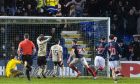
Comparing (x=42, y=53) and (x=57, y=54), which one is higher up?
(x=42, y=53)

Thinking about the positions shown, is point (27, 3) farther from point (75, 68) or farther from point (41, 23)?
point (75, 68)

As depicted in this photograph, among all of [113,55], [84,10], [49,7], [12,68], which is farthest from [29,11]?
[113,55]

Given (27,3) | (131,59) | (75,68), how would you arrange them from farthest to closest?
(27,3)
(131,59)
(75,68)

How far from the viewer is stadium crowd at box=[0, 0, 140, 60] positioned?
3331cm

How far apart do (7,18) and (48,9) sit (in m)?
4.44

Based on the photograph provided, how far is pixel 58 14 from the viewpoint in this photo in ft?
107

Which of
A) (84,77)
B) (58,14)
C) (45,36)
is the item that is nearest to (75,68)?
(84,77)

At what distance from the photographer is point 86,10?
34.6m

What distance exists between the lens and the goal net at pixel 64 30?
29859 millimetres

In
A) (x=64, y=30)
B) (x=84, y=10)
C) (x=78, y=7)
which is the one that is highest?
(x=78, y=7)

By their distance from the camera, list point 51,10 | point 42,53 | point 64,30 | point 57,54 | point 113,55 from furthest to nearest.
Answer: point 51,10 < point 64,30 < point 57,54 < point 42,53 < point 113,55

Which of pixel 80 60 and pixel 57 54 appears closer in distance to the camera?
pixel 80 60

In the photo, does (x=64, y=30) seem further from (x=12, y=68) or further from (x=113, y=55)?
(x=113, y=55)

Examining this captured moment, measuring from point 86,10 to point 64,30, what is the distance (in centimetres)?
467
